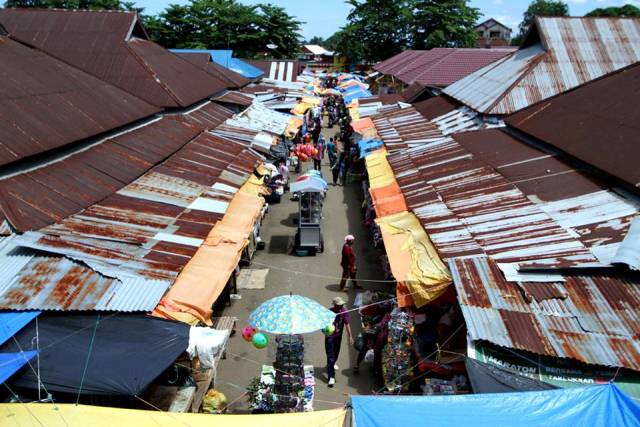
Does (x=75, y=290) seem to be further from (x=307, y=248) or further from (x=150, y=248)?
(x=307, y=248)

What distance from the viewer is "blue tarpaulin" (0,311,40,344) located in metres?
6.42

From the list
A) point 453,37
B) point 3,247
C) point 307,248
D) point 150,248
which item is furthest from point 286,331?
point 453,37

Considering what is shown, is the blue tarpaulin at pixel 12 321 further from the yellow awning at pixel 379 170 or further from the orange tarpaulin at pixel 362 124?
the orange tarpaulin at pixel 362 124

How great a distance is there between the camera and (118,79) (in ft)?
58.5

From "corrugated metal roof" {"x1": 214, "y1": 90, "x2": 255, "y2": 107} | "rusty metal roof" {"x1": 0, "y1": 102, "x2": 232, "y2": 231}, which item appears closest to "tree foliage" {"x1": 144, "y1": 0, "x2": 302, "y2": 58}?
"corrugated metal roof" {"x1": 214, "y1": 90, "x2": 255, "y2": 107}

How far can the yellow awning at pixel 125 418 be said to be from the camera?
5340 millimetres

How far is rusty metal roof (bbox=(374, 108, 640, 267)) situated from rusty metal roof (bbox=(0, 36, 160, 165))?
7042 mm

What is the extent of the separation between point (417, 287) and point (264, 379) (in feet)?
8.83

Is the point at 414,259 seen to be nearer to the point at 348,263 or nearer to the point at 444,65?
the point at 348,263

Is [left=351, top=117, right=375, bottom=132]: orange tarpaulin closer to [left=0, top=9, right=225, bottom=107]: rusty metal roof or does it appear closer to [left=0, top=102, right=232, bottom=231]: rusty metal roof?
[left=0, top=9, right=225, bottom=107]: rusty metal roof

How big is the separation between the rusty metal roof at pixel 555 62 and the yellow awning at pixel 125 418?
13.3m

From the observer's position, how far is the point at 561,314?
22.6ft

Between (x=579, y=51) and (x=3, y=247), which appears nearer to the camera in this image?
(x=3, y=247)

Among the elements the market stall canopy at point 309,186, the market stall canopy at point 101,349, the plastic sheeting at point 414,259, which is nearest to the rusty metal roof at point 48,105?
the market stall canopy at point 101,349
